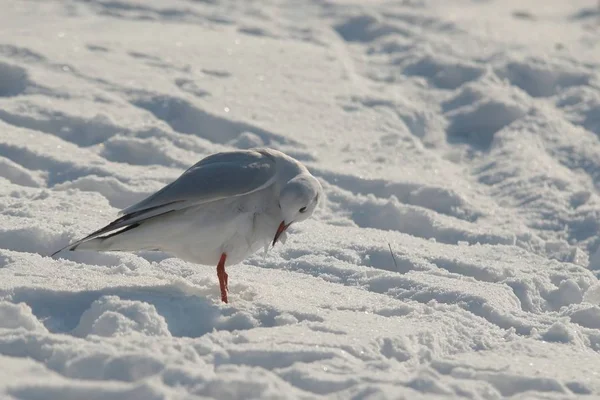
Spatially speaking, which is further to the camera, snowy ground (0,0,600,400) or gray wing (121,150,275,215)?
gray wing (121,150,275,215)

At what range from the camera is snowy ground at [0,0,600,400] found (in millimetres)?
3539

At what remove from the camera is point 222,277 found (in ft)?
14.1

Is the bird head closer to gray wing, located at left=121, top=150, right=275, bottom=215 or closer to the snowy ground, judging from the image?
gray wing, located at left=121, top=150, right=275, bottom=215

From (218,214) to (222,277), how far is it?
270 millimetres

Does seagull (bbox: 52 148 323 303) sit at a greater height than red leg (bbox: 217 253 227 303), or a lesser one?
greater

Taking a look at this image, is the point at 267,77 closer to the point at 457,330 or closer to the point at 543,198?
the point at 543,198

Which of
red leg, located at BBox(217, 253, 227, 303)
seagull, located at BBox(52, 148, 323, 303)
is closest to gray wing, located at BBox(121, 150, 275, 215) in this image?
seagull, located at BBox(52, 148, 323, 303)

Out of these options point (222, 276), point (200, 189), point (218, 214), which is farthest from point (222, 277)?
point (200, 189)

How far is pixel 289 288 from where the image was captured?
181 inches

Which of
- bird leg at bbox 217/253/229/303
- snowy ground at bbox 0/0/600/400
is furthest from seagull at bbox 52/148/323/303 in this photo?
snowy ground at bbox 0/0/600/400

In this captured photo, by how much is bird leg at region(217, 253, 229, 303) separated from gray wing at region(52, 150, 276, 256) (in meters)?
0.27

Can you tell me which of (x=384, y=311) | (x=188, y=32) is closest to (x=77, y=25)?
(x=188, y=32)

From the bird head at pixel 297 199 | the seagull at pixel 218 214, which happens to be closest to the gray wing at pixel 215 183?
the seagull at pixel 218 214

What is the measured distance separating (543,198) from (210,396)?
3762 millimetres
